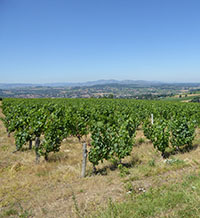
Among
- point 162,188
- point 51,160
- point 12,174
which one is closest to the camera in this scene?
point 162,188

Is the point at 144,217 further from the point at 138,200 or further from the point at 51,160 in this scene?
the point at 51,160

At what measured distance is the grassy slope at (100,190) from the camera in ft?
14.5

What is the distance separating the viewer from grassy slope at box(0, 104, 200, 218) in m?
4.43

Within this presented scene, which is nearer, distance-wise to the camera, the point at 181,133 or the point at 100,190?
the point at 100,190

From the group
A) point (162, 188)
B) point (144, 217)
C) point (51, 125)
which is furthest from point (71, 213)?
point (51, 125)

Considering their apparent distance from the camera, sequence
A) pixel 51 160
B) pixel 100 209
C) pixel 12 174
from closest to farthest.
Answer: pixel 100 209 < pixel 12 174 < pixel 51 160

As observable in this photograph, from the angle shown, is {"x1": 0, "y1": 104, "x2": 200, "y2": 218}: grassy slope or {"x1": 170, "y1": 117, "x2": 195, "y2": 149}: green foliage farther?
{"x1": 170, "y1": 117, "x2": 195, "y2": 149}: green foliage

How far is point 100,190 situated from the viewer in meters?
6.09

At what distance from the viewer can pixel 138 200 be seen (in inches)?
193

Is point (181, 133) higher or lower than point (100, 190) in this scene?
higher

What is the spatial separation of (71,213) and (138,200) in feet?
6.33

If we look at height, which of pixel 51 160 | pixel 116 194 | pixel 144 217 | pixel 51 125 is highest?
pixel 51 125

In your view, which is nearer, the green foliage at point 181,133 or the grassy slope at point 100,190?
the grassy slope at point 100,190

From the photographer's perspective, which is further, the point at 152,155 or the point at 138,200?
the point at 152,155
